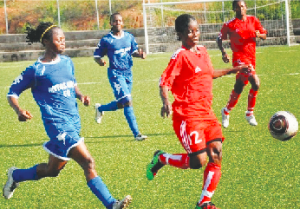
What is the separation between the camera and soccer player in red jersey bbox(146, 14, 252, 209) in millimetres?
5539

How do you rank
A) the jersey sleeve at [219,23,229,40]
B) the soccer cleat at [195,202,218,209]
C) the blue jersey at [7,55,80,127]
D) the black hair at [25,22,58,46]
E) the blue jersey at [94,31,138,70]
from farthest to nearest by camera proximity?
the jersey sleeve at [219,23,229,40] → the blue jersey at [94,31,138,70] → the black hair at [25,22,58,46] → the blue jersey at [7,55,80,127] → the soccer cleat at [195,202,218,209]

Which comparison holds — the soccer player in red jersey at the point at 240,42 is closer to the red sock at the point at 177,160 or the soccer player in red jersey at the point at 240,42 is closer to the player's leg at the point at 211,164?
the red sock at the point at 177,160

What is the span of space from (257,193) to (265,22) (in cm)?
2134

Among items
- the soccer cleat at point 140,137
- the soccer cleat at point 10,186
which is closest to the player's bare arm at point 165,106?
the soccer cleat at point 10,186

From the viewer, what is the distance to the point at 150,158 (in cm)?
815

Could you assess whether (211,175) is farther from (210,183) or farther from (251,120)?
(251,120)

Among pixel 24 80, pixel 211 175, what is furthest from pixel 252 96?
pixel 24 80

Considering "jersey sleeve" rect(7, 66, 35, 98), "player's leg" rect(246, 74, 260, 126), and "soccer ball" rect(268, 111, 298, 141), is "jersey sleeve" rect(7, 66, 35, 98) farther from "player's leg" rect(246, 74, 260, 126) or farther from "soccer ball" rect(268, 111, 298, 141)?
"player's leg" rect(246, 74, 260, 126)

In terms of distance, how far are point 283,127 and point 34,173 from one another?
101 inches

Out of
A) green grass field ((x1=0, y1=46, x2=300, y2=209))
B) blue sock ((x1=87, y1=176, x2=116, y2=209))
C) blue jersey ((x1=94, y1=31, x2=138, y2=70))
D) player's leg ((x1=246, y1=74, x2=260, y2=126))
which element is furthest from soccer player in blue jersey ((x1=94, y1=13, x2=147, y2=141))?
blue sock ((x1=87, y1=176, x2=116, y2=209))

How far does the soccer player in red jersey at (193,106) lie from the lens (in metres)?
5.54

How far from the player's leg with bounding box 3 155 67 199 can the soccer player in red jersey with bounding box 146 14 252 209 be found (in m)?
1.13

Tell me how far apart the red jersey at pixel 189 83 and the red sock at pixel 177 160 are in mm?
451

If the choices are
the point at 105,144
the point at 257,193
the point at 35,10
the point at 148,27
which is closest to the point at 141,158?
the point at 105,144
